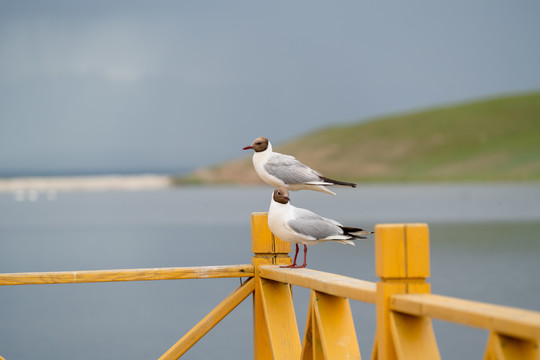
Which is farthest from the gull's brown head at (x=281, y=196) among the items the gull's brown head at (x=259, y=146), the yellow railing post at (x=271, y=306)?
the gull's brown head at (x=259, y=146)

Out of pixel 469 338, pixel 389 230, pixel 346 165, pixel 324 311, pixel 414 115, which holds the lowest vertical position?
pixel 469 338

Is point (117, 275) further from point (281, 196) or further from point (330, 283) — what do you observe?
point (330, 283)

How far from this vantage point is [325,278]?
11.8ft

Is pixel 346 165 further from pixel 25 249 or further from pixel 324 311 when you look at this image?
pixel 324 311

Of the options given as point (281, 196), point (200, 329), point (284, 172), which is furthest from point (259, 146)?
point (200, 329)

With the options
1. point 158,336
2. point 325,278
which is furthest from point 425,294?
point 158,336

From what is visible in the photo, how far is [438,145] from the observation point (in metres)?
104

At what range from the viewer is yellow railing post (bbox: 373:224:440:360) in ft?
9.34

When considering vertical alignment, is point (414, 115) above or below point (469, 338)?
above

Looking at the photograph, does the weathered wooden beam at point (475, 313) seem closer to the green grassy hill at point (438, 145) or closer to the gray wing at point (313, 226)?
the gray wing at point (313, 226)

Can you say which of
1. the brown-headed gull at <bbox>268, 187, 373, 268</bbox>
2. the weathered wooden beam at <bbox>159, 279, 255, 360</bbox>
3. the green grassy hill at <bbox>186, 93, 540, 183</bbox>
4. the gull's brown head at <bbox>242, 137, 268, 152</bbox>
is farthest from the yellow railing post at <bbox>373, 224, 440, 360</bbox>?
the green grassy hill at <bbox>186, 93, 540, 183</bbox>

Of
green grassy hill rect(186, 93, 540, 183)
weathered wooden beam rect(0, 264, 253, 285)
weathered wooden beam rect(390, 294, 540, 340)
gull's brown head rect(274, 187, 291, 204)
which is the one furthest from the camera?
green grassy hill rect(186, 93, 540, 183)

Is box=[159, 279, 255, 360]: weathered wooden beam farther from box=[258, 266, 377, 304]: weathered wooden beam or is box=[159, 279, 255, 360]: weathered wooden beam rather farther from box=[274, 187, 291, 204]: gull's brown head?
box=[274, 187, 291, 204]: gull's brown head

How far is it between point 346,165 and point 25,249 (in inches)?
2897
